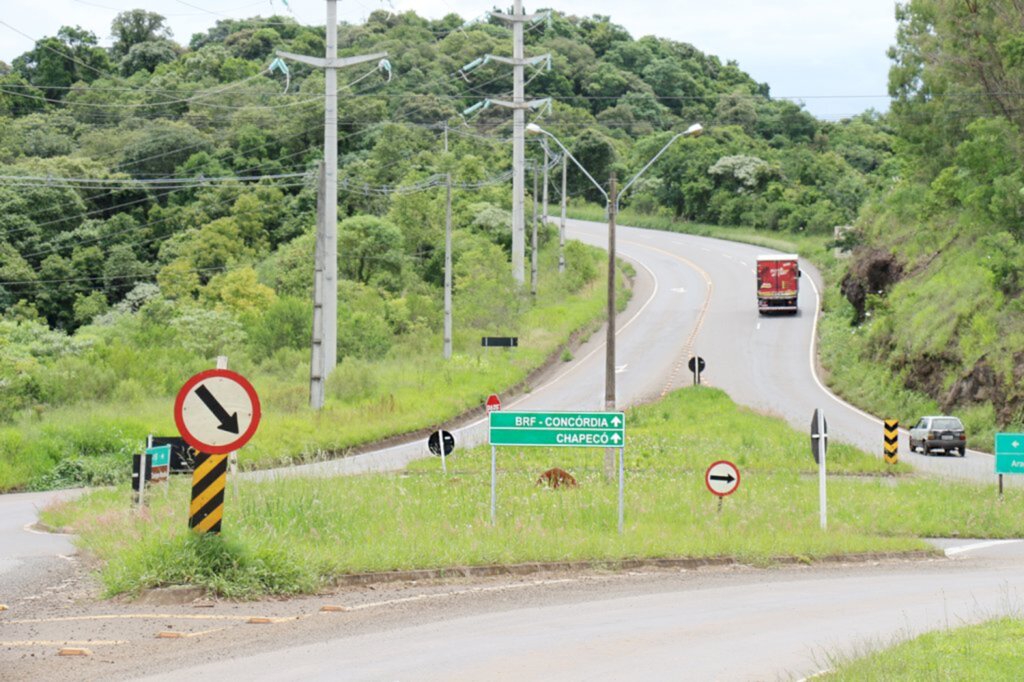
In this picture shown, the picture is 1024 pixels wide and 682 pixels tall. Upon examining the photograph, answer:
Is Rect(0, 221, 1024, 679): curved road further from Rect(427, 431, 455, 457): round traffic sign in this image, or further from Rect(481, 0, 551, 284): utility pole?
Rect(481, 0, 551, 284): utility pole

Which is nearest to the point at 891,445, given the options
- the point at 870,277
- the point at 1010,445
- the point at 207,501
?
the point at 1010,445

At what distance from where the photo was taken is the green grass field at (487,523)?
13750 mm

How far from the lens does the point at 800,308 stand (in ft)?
230

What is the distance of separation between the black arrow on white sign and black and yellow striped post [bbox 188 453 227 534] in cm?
82

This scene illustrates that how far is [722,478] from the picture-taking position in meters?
20.1

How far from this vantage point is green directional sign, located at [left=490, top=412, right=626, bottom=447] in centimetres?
1784

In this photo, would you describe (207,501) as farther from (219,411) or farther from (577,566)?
(577,566)

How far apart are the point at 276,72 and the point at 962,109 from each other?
78424 mm

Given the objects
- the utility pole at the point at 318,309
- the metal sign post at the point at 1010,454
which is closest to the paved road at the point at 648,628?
the metal sign post at the point at 1010,454

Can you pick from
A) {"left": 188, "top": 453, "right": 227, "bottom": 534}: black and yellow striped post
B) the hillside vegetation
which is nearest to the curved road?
{"left": 188, "top": 453, "right": 227, "bottom": 534}: black and yellow striped post

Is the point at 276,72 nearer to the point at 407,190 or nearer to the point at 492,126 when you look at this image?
the point at 492,126

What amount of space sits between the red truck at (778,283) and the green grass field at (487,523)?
3678cm

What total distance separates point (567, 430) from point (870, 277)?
47468 mm

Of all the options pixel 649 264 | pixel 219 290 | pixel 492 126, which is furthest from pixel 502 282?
pixel 492 126
